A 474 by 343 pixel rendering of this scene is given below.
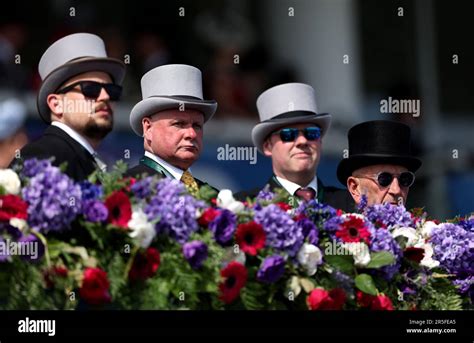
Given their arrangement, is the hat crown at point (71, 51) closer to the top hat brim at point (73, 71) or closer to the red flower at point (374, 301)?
the top hat brim at point (73, 71)

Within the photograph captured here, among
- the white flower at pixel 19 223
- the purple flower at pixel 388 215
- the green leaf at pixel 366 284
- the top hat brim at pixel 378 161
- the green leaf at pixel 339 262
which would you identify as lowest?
the green leaf at pixel 366 284

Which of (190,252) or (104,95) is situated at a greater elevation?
(104,95)

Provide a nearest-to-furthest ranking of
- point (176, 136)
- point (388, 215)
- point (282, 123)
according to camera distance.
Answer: point (388, 215), point (176, 136), point (282, 123)

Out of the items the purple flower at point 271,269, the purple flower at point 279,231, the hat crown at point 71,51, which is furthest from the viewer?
the hat crown at point 71,51

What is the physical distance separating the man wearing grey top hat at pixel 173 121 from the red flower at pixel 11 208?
1.56 m

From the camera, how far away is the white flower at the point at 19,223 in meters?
6.12

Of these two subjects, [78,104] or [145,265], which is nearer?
[145,265]

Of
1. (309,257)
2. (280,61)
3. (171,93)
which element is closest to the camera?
(309,257)

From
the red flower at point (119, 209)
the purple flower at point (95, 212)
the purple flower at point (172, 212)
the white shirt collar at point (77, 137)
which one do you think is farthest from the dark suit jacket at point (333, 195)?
the purple flower at point (95, 212)

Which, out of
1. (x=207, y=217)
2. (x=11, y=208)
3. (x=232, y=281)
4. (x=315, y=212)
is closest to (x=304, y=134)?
(x=315, y=212)

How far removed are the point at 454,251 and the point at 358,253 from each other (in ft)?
2.02

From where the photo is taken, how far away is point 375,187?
27.5 feet

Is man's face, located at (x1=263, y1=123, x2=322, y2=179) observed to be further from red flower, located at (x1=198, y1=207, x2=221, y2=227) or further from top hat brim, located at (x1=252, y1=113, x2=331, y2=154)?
red flower, located at (x1=198, y1=207, x2=221, y2=227)

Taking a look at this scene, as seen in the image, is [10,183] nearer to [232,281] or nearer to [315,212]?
[232,281]
